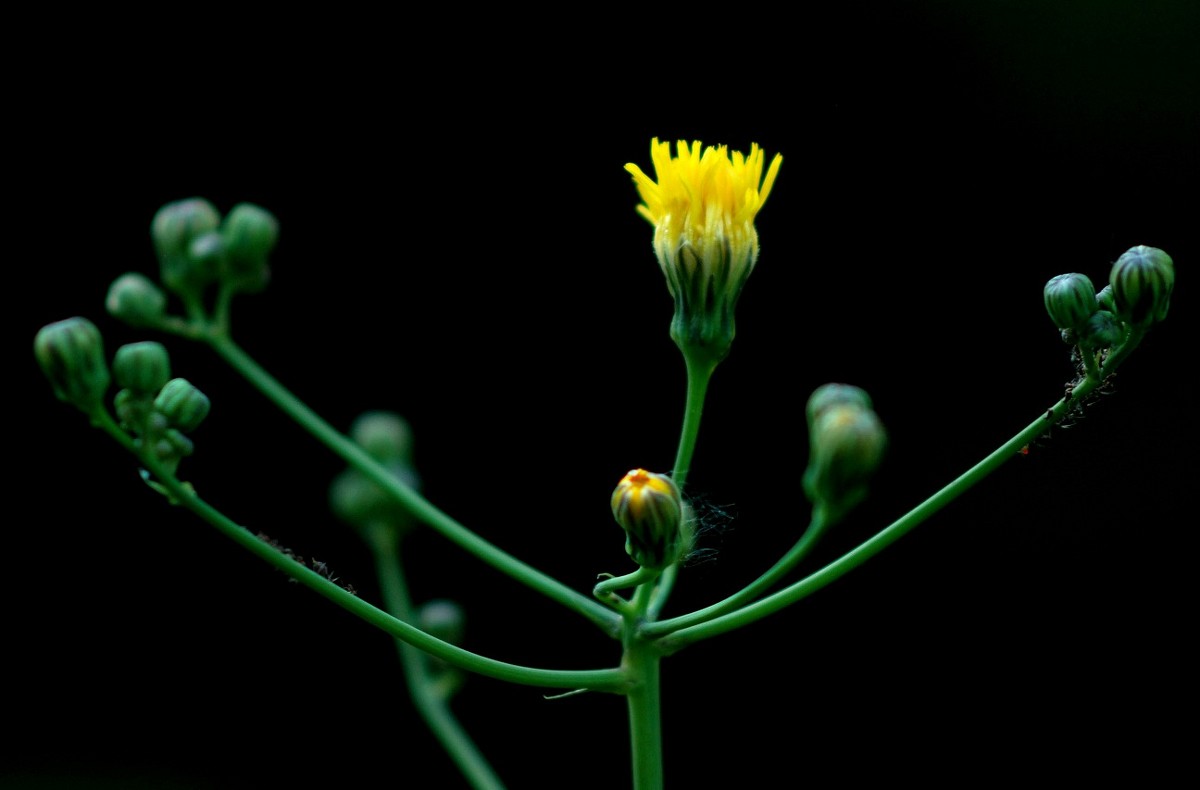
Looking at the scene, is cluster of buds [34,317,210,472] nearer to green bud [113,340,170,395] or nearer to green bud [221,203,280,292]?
green bud [113,340,170,395]

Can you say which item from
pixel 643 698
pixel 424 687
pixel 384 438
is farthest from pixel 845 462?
pixel 384 438

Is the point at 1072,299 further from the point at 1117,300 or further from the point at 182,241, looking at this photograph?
the point at 182,241

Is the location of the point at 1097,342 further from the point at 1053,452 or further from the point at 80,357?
the point at 1053,452

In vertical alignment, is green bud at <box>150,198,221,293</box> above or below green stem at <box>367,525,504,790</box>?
above

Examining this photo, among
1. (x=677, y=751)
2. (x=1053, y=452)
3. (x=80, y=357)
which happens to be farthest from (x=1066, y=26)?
(x=80, y=357)

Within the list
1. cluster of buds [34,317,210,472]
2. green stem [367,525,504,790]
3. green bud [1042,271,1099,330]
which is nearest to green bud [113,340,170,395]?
cluster of buds [34,317,210,472]

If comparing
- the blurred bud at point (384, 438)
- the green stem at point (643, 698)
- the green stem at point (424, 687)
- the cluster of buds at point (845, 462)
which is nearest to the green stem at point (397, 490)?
the green stem at point (643, 698)
